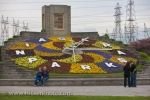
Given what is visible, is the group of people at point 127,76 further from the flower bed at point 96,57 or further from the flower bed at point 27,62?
the flower bed at point 96,57

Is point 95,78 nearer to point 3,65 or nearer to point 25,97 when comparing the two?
point 3,65

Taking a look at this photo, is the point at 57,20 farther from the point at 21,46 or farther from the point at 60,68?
the point at 60,68

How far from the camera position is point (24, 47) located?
124 feet

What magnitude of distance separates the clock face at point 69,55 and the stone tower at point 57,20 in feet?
9.49

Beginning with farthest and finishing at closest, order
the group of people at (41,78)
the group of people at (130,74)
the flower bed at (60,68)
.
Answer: the flower bed at (60,68)
the group of people at (41,78)
the group of people at (130,74)

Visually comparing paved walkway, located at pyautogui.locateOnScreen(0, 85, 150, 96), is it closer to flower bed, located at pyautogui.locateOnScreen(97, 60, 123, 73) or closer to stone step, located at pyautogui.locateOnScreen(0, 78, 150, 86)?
stone step, located at pyautogui.locateOnScreen(0, 78, 150, 86)

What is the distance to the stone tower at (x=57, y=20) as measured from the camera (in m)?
43.6

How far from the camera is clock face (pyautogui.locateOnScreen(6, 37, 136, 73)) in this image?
33500 mm

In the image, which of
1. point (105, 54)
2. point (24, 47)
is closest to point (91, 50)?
point (105, 54)

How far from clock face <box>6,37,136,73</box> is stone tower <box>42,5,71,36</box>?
2.89 metres

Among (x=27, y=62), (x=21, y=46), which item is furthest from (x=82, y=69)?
(x=21, y=46)

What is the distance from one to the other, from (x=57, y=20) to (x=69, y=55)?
28.5ft

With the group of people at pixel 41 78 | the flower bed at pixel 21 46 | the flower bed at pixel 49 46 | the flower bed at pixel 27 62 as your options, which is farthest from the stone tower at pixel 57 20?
the group of people at pixel 41 78

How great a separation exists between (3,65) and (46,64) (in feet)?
8.21
